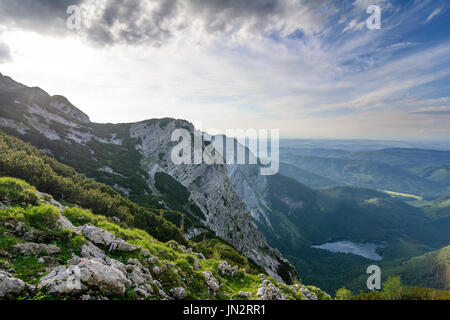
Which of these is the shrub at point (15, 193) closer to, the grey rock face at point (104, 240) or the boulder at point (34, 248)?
the grey rock face at point (104, 240)

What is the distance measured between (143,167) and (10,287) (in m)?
122

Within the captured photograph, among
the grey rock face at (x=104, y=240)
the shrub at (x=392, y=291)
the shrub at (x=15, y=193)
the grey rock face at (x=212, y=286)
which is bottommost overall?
the shrub at (x=392, y=291)

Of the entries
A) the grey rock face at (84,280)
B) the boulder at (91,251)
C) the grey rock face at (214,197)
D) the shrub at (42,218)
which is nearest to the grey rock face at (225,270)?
the boulder at (91,251)

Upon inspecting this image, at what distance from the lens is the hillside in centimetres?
994

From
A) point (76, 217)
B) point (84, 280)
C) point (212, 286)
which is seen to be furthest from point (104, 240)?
point (212, 286)

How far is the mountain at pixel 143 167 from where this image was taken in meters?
83.7

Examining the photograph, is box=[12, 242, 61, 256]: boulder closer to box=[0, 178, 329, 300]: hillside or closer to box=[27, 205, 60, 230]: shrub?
box=[0, 178, 329, 300]: hillside

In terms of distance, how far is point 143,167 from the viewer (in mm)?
122688

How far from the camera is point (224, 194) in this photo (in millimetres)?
124812
